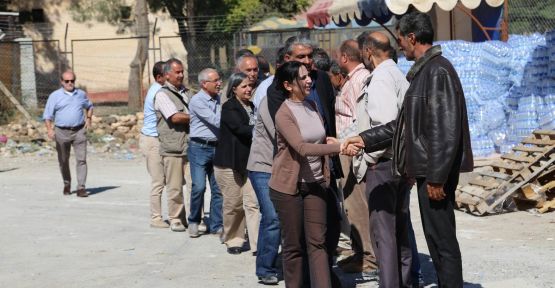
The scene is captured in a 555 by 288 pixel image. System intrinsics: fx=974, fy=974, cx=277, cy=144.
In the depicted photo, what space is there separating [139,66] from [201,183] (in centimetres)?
1862

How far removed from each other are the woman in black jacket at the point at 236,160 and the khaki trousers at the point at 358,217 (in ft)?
3.91

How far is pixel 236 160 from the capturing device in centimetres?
935

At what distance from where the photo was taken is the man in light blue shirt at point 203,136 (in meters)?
10.3

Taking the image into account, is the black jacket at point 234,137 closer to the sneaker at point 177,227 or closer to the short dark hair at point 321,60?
the short dark hair at point 321,60

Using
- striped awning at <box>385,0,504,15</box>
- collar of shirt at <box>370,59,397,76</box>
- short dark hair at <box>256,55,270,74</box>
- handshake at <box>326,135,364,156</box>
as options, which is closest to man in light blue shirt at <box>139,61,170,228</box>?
short dark hair at <box>256,55,270,74</box>

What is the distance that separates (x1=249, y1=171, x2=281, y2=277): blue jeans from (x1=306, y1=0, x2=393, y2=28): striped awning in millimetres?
10866

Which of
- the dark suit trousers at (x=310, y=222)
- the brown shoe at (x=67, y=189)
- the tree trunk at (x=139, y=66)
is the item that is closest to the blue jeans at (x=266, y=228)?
the dark suit trousers at (x=310, y=222)

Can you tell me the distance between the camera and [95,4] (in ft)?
128

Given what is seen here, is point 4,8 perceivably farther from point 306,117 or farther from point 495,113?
point 306,117

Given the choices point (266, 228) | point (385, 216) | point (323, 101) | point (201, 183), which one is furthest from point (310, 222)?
point (201, 183)

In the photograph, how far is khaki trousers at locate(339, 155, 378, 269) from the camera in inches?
326

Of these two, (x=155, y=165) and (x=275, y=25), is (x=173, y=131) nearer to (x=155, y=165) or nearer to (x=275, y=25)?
(x=155, y=165)

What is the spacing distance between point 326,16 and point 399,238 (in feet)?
46.9

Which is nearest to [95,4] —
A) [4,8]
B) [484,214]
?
[4,8]
